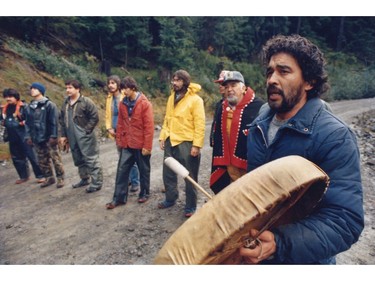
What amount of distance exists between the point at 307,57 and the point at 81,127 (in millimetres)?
3982

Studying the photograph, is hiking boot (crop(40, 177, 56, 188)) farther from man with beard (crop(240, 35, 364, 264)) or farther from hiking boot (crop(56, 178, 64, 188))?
man with beard (crop(240, 35, 364, 264))

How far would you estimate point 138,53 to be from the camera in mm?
10602

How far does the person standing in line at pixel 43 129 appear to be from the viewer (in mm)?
4688

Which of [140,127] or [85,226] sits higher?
[140,127]

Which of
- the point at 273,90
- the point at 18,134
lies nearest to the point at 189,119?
the point at 273,90

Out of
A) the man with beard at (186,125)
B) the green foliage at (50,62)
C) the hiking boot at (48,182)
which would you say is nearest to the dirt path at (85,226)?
the hiking boot at (48,182)

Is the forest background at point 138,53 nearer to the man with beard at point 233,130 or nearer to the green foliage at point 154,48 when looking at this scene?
the green foliage at point 154,48

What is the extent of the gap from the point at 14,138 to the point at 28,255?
2765 mm

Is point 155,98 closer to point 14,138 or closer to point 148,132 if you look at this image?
point 14,138

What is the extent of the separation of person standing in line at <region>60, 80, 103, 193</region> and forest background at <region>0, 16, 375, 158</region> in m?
3.55

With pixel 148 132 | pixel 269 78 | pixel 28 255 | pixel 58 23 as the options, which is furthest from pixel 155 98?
pixel 269 78

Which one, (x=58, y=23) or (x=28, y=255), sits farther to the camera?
(x=58, y=23)

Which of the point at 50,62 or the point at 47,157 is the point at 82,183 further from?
the point at 50,62

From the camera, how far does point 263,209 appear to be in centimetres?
97
